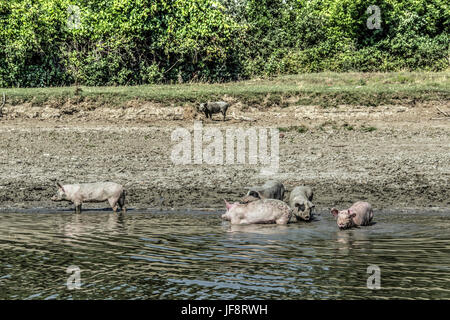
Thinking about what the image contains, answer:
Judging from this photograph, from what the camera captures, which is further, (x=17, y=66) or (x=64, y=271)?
(x=17, y=66)

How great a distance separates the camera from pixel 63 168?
56.6 feet

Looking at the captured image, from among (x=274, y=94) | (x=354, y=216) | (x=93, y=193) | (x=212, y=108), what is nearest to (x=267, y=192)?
(x=354, y=216)

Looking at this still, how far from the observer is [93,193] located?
547 inches

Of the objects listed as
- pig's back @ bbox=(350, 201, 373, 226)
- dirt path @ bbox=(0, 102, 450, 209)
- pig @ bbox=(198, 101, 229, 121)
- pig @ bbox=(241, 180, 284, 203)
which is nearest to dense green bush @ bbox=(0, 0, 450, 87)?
dirt path @ bbox=(0, 102, 450, 209)

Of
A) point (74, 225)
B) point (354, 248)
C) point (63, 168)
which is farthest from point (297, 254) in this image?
point (63, 168)

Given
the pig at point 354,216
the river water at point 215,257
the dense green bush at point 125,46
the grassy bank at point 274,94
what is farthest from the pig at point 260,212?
the dense green bush at point 125,46

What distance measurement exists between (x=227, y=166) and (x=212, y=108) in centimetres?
566

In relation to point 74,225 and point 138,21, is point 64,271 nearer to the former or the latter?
point 74,225

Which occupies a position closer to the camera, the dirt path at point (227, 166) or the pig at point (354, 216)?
the pig at point (354, 216)

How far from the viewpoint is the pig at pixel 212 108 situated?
2278 centimetres

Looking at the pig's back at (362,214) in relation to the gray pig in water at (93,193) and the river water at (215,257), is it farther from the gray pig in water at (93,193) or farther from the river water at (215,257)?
the gray pig in water at (93,193)

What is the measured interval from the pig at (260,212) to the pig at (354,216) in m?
0.90
